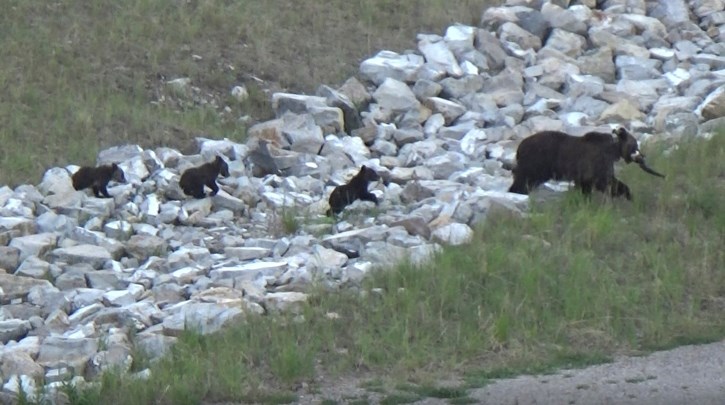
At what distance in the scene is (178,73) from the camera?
1825 cm

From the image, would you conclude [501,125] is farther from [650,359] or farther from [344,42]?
[650,359]

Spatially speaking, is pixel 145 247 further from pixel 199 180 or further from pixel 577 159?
pixel 577 159

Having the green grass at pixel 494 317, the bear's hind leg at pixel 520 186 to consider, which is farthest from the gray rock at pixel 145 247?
the bear's hind leg at pixel 520 186

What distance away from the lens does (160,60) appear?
1842 cm

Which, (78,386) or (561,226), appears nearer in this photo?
(78,386)

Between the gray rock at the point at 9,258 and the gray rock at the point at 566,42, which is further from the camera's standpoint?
the gray rock at the point at 566,42

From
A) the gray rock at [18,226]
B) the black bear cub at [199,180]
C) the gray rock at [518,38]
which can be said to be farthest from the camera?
the gray rock at [518,38]

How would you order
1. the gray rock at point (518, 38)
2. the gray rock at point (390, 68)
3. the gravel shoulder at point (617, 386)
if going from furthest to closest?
1. the gray rock at point (518, 38)
2. the gray rock at point (390, 68)
3. the gravel shoulder at point (617, 386)

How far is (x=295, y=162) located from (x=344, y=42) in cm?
446

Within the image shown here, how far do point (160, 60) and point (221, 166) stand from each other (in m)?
4.03

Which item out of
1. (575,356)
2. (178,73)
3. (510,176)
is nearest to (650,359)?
(575,356)

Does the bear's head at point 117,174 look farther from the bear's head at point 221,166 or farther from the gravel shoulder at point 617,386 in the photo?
the gravel shoulder at point 617,386

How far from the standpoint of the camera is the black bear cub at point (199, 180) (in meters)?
14.4

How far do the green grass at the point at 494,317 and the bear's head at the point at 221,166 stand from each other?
3267 mm
